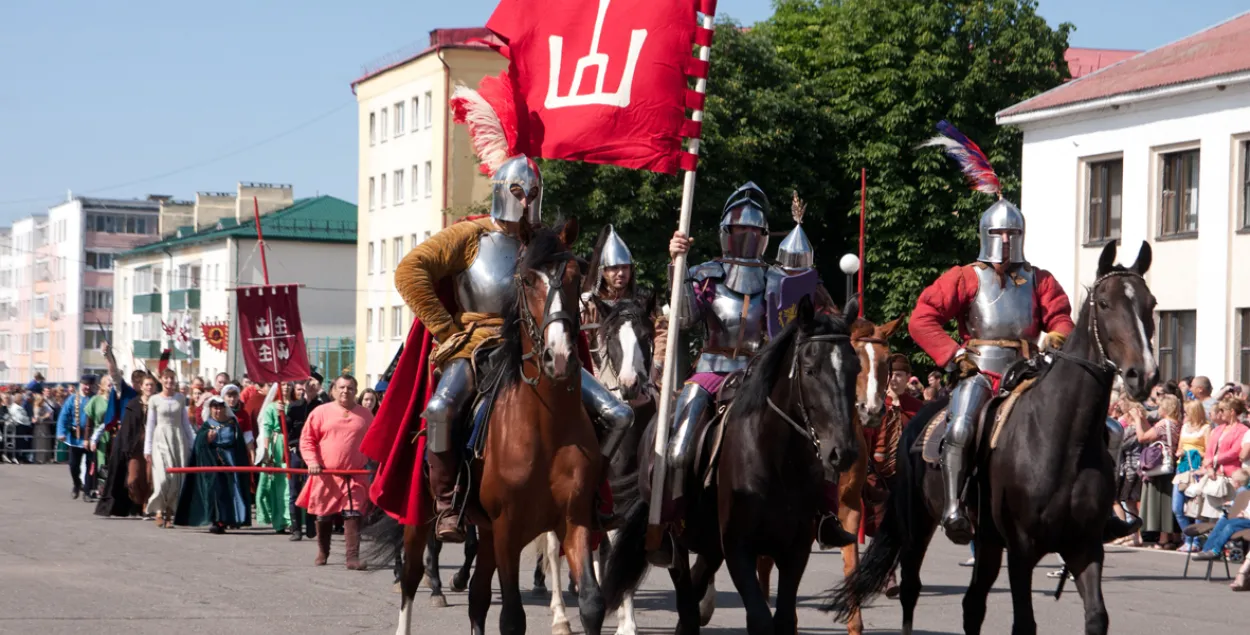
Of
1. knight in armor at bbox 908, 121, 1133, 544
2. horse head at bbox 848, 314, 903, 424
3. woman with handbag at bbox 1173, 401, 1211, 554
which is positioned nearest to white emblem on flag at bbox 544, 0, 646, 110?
horse head at bbox 848, 314, 903, 424

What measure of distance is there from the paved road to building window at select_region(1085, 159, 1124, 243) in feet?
52.9

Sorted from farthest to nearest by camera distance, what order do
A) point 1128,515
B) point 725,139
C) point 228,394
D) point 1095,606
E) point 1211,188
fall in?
point 725,139, point 1211,188, point 228,394, point 1128,515, point 1095,606

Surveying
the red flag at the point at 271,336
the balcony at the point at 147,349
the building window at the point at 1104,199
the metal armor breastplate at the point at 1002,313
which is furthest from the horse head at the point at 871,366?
the balcony at the point at 147,349

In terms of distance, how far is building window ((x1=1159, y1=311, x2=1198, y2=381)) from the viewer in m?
31.7

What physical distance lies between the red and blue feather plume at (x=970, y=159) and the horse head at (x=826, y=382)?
110 inches

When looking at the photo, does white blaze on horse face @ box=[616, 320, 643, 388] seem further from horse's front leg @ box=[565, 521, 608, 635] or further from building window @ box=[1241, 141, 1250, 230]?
building window @ box=[1241, 141, 1250, 230]

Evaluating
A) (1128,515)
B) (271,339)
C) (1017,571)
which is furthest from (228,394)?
(1017,571)

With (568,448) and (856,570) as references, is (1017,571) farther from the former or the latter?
(568,448)

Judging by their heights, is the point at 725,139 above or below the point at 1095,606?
above

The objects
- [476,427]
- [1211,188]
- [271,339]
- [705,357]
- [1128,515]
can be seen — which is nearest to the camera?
[476,427]

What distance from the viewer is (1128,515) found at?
19688 mm

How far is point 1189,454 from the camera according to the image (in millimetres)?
18016

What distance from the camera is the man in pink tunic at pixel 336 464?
16656 millimetres

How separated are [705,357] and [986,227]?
73.3 inches
